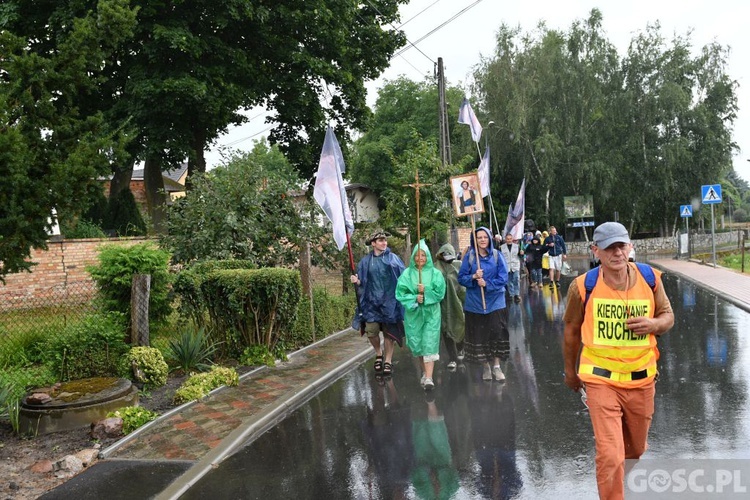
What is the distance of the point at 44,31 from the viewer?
63.7 feet

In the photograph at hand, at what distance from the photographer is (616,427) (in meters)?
3.90

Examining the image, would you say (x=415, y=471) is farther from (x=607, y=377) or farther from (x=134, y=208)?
(x=134, y=208)

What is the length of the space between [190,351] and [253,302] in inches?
43.2

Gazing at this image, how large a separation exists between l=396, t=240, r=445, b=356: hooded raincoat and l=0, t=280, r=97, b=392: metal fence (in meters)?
4.01

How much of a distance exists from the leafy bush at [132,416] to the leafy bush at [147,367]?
1.16m

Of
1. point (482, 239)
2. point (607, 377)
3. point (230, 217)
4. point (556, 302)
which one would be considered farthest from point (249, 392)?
point (556, 302)

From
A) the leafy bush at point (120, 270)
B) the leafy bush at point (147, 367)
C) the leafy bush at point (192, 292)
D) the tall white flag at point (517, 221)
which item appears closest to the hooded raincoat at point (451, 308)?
the leafy bush at point (192, 292)

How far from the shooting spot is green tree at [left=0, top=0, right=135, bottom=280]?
562cm

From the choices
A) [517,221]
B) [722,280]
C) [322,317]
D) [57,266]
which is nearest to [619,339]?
[322,317]

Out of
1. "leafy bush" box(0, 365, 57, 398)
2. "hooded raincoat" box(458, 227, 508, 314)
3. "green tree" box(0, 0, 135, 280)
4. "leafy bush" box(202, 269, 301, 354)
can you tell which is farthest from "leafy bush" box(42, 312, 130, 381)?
"hooded raincoat" box(458, 227, 508, 314)

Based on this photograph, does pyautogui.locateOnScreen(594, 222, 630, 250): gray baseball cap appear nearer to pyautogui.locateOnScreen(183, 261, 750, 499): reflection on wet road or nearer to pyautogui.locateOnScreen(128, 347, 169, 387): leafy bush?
pyautogui.locateOnScreen(183, 261, 750, 499): reflection on wet road

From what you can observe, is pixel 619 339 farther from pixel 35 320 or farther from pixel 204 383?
pixel 35 320

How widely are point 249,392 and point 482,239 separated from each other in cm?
337

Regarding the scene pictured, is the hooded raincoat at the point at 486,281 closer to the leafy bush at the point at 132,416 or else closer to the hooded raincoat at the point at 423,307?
the hooded raincoat at the point at 423,307
